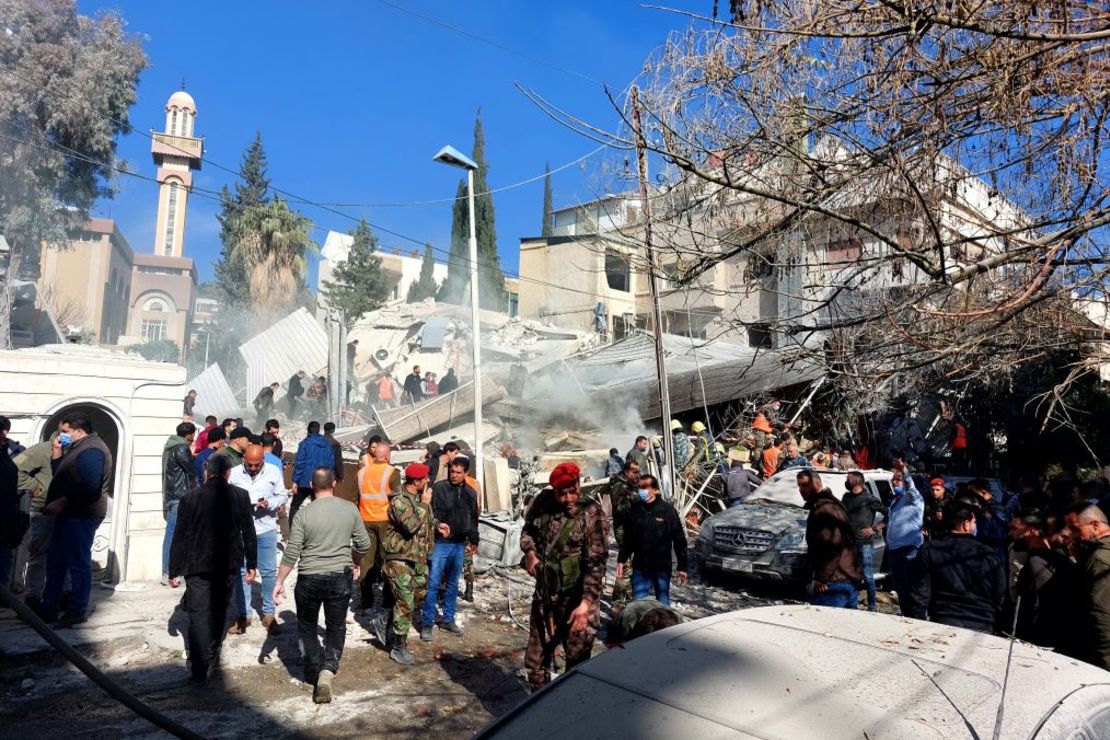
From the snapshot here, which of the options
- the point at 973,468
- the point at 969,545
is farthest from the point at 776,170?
the point at 973,468

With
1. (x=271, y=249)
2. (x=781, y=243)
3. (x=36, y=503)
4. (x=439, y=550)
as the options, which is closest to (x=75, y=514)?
(x=36, y=503)

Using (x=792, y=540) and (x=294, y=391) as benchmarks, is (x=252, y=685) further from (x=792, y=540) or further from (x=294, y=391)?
(x=294, y=391)

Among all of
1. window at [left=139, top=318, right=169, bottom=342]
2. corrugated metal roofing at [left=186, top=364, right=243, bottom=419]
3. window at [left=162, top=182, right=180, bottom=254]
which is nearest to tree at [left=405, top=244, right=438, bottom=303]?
window at [left=139, top=318, right=169, bottom=342]

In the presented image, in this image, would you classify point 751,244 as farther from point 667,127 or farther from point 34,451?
point 34,451

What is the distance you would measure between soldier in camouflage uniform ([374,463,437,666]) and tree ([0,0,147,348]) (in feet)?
68.5

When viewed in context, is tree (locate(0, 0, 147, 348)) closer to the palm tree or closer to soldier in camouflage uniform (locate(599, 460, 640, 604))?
the palm tree

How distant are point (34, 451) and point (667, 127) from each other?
22.1 feet

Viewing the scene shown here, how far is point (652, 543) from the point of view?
763 centimetres

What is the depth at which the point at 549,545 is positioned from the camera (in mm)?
5395

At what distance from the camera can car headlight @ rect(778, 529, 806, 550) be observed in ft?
32.9

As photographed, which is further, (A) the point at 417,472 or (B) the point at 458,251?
(B) the point at 458,251

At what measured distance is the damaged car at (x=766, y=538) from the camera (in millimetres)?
9969

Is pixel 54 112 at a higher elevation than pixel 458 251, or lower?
lower

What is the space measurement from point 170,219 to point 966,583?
74.6 m
